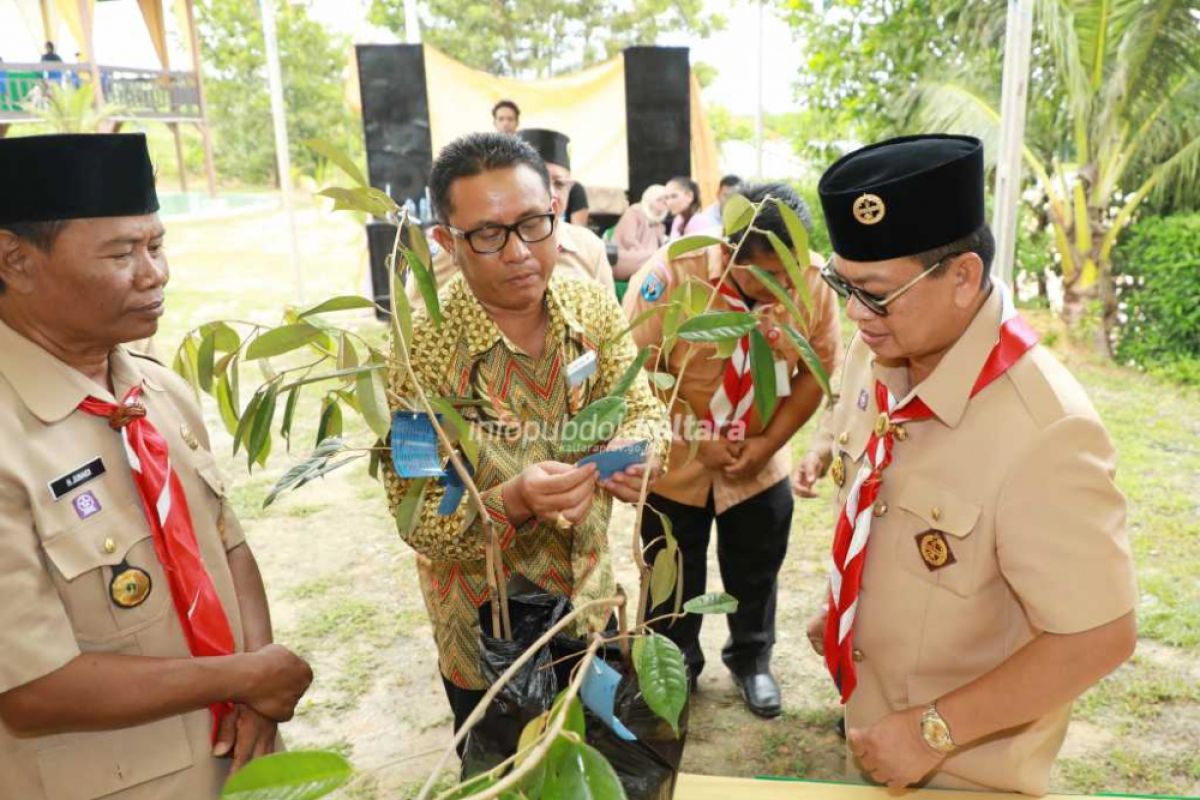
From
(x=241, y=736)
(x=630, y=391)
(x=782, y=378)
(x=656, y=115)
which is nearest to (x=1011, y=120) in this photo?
(x=782, y=378)

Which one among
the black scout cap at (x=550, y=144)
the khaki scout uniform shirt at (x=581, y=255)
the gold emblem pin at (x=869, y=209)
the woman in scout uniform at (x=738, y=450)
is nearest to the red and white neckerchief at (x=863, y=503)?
the gold emblem pin at (x=869, y=209)

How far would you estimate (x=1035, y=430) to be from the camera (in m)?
1.20

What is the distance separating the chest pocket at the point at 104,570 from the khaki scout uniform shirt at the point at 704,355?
4.53 feet

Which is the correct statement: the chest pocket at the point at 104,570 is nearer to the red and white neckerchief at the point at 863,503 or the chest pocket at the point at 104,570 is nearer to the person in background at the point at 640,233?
the red and white neckerchief at the point at 863,503

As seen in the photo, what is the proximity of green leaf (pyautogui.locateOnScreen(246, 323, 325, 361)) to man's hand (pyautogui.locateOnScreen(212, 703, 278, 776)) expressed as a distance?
65cm

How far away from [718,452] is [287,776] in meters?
1.98

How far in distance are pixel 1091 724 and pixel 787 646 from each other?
3.31 ft

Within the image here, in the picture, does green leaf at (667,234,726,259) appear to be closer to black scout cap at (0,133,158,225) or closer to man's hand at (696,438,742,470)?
black scout cap at (0,133,158,225)

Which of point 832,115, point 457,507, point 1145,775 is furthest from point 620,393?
point 832,115

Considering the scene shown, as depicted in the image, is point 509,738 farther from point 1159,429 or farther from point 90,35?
point 90,35

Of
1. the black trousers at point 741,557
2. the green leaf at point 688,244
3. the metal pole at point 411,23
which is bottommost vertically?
the black trousers at point 741,557

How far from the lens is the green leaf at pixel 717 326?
1166 millimetres

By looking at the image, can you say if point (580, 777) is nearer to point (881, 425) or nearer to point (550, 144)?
point (881, 425)

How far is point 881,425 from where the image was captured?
1433mm
